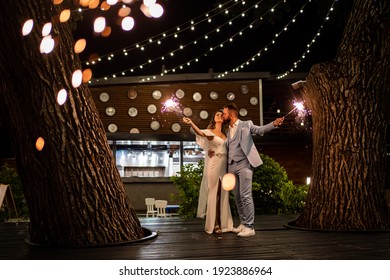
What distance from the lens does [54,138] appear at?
387 cm

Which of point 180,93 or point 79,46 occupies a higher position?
point 180,93

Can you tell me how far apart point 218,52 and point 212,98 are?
7.82 feet

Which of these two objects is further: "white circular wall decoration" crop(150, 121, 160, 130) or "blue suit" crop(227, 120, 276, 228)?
"white circular wall decoration" crop(150, 121, 160, 130)

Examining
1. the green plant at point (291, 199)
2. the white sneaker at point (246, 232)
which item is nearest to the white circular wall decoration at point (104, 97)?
the green plant at point (291, 199)

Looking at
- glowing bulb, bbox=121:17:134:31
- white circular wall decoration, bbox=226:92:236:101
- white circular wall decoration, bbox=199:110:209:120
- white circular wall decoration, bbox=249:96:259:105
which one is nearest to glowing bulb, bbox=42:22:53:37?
glowing bulb, bbox=121:17:134:31

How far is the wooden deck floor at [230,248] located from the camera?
11.5 ft

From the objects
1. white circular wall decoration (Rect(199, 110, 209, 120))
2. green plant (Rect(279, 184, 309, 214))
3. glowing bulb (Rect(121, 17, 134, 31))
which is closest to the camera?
glowing bulb (Rect(121, 17, 134, 31))

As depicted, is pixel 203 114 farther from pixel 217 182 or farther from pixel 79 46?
pixel 79 46

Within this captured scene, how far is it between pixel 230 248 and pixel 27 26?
9.70 ft

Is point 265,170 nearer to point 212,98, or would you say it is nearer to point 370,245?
point 370,245

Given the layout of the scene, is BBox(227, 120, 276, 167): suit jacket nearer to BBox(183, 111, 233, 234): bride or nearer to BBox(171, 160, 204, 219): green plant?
BBox(183, 111, 233, 234): bride

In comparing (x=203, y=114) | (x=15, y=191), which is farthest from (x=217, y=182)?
(x=203, y=114)

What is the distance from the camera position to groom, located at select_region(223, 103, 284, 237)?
4.88 meters

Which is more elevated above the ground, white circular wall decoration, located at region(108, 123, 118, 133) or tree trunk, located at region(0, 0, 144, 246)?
white circular wall decoration, located at region(108, 123, 118, 133)
